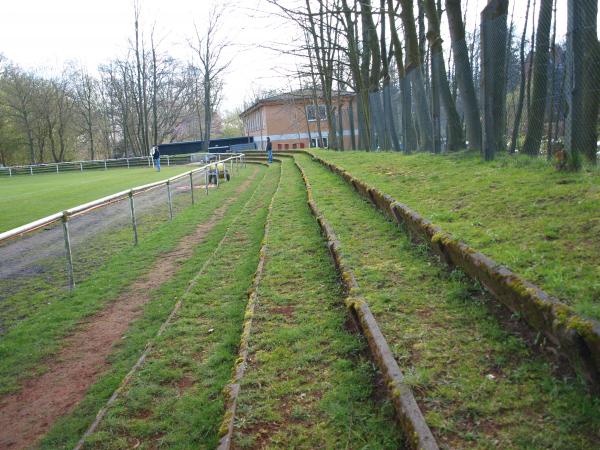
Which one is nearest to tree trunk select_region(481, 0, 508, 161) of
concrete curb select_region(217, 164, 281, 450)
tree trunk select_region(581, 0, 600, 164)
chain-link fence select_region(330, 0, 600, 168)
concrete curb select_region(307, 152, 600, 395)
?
chain-link fence select_region(330, 0, 600, 168)

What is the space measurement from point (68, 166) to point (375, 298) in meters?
46.4

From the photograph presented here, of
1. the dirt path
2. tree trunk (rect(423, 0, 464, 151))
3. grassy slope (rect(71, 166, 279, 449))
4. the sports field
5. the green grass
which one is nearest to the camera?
the sports field

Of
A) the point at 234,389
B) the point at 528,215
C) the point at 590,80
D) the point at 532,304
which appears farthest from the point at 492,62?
the point at 234,389

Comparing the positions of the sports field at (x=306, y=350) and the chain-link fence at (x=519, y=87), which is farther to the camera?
the chain-link fence at (x=519, y=87)

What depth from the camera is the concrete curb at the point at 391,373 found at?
2.48m

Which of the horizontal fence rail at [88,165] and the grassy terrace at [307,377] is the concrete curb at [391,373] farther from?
the horizontal fence rail at [88,165]

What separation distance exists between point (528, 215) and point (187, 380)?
11.4 ft

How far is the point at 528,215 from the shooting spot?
5.08 metres

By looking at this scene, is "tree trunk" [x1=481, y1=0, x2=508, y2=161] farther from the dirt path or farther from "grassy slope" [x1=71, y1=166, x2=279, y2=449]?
the dirt path

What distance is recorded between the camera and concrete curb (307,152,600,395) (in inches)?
103

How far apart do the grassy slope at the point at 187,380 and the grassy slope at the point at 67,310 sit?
3.05 ft

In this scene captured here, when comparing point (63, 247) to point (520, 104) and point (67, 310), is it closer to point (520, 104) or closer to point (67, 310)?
point (67, 310)

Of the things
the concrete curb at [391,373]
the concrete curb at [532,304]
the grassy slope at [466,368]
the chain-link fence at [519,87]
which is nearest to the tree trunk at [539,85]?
the chain-link fence at [519,87]

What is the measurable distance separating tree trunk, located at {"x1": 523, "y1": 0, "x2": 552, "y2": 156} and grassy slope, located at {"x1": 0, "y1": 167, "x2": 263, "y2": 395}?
585 cm
